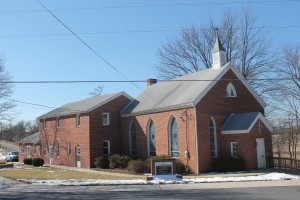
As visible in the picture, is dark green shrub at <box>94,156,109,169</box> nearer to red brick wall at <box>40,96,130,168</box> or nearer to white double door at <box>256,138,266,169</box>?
Result: red brick wall at <box>40,96,130,168</box>

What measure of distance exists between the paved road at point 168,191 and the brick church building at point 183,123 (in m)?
8.02

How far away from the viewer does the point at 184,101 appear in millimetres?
31641

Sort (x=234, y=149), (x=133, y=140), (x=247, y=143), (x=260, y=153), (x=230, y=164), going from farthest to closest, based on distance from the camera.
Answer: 1. (x=133, y=140)
2. (x=260, y=153)
3. (x=234, y=149)
4. (x=247, y=143)
5. (x=230, y=164)

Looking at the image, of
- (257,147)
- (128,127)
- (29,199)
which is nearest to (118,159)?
(128,127)

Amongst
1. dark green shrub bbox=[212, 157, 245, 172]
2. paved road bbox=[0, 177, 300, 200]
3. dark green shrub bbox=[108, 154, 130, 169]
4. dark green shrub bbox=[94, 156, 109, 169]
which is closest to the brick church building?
dark green shrub bbox=[212, 157, 245, 172]

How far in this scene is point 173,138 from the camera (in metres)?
33.0

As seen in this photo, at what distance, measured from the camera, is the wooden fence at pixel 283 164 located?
30.4 metres

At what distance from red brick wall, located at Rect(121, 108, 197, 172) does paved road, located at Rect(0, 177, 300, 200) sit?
827cm

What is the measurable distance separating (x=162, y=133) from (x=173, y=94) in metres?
3.74

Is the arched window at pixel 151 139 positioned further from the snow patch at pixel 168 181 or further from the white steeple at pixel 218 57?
the snow patch at pixel 168 181

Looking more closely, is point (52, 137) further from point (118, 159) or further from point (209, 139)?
point (209, 139)

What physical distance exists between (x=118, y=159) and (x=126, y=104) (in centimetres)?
798

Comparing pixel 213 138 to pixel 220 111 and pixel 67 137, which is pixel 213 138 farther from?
pixel 67 137

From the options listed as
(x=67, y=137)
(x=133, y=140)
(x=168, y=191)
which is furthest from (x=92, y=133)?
(x=168, y=191)
